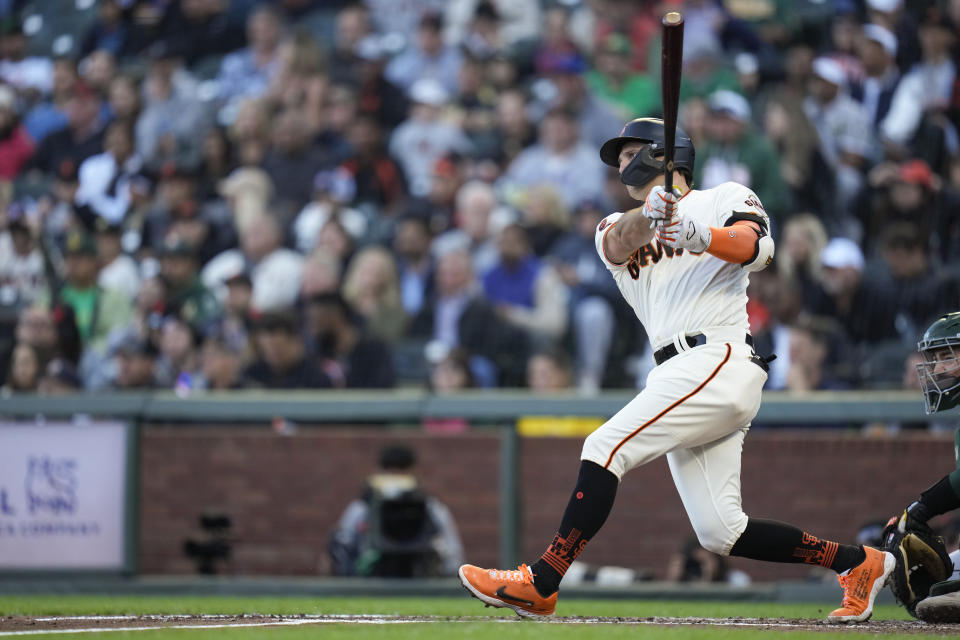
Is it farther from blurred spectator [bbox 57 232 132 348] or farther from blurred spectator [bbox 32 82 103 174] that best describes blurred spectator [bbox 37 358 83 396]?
blurred spectator [bbox 32 82 103 174]

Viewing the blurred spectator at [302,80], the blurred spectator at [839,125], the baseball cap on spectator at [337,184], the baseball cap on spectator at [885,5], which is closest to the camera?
the blurred spectator at [839,125]

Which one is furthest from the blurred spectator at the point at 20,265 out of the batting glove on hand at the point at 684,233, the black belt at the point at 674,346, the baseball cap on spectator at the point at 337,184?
the batting glove on hand at the point at 684,233

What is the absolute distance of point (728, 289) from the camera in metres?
4.24

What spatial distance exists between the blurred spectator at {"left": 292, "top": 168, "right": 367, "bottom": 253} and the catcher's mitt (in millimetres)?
5882

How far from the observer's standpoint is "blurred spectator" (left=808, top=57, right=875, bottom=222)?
889 centimetres

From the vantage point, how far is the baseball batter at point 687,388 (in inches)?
160

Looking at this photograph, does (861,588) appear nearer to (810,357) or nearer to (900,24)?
(810,357)

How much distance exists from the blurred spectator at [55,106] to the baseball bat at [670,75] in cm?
882

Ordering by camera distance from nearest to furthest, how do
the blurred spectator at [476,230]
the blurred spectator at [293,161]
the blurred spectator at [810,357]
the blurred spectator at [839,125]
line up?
1. the blurred spectator at [810,357]
2. the blurred spectator at [839,125]
3. the blurred spectator at [476,230]
4. the blurred spectator at [293,161]

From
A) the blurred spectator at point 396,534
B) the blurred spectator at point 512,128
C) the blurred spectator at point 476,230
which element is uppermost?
the blurred spectator at point 512,128

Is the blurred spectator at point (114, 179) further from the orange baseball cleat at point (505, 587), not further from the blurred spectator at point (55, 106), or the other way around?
the orange baseball cleat at point (505, 587)

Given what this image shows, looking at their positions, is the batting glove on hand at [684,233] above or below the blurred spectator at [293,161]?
below

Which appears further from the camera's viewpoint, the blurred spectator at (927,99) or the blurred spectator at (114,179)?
the blurred spectator at (114,179)

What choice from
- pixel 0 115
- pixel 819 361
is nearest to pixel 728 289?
pixel 819 361
